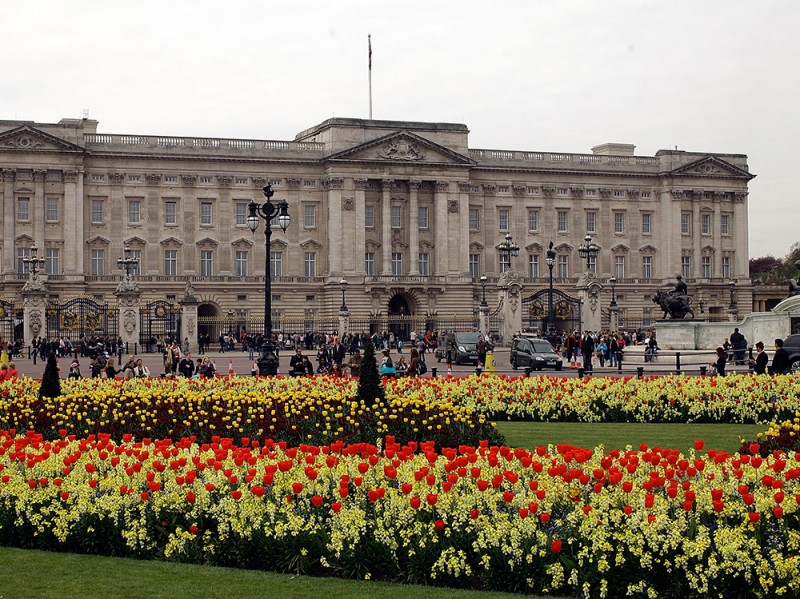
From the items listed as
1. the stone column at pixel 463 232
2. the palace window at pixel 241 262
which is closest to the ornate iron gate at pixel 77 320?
the palace window at pixel 241 262

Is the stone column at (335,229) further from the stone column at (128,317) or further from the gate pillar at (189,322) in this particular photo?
the stone column at (128,317)

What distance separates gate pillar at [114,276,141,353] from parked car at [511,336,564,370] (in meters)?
22.9

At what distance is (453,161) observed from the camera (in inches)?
3489

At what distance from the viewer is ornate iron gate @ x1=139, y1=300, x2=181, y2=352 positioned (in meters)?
65.4

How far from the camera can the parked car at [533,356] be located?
48.5 m

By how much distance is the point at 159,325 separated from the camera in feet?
242

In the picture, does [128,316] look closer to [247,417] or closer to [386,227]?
[386,227]

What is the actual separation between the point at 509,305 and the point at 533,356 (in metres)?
19.5

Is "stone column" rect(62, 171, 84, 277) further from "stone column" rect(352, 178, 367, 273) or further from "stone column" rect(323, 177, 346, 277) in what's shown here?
"stone column" rect(352, 178, 367, 273)

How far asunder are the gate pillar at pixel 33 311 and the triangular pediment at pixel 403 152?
2827 cm

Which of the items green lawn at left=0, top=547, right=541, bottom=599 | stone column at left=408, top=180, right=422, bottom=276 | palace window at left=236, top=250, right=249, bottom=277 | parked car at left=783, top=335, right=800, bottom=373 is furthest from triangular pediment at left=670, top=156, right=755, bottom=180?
green lawn at left=0, top=547, right=541, bottom=599

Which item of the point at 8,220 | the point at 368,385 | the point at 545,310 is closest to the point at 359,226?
the point at 545,310

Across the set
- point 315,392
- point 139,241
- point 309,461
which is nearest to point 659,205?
point 139,241

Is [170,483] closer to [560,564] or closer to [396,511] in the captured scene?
[396,511]
